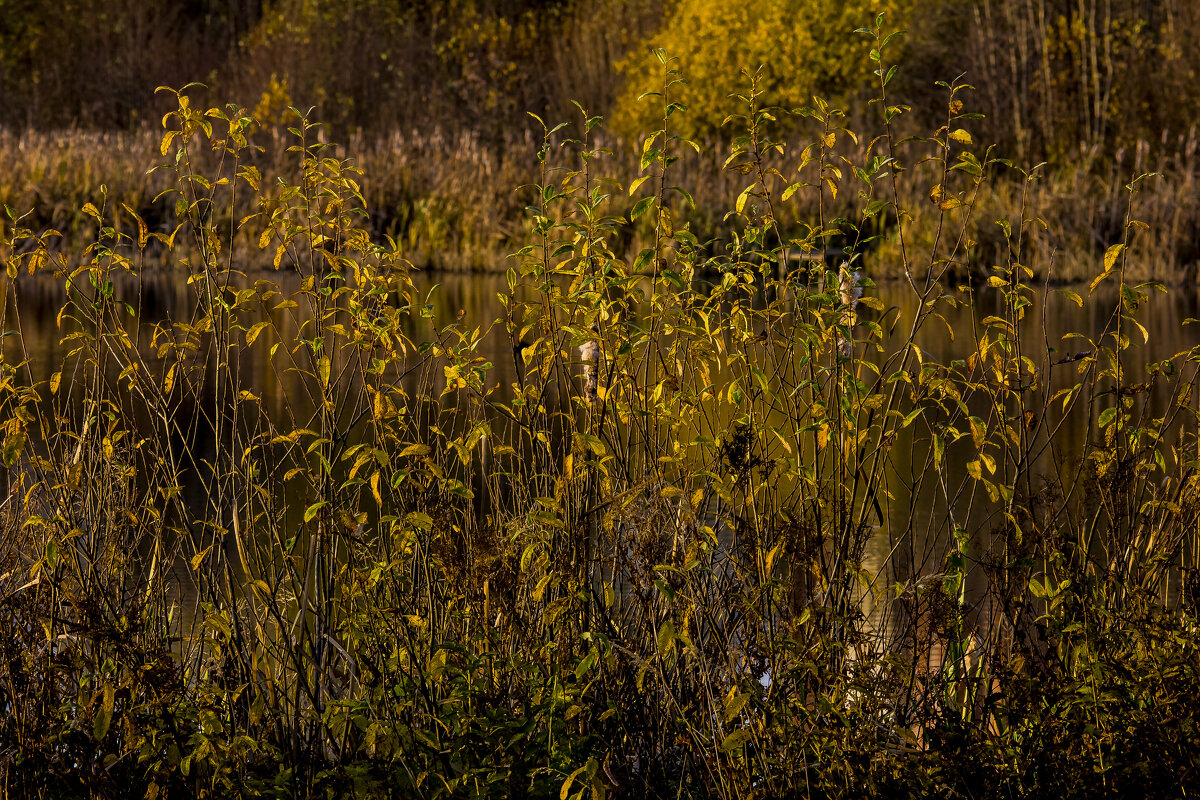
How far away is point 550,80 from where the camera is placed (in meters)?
37.9

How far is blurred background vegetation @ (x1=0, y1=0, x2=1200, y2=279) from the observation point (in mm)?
20062

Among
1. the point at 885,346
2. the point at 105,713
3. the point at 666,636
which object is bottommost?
the point at 885,346

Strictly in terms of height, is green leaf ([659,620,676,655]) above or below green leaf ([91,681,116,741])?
above

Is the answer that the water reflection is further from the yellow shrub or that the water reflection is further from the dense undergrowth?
the yellow shrub

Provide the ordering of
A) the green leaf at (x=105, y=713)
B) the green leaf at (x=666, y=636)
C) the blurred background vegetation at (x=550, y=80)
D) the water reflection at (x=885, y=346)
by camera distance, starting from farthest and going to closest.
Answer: the blurred background vegetation at (x=550, y=80) → the water reflection at (x=885, y=346) → the green leaf at (x=105, y=713) → the green leaf at (x=666, y=636)

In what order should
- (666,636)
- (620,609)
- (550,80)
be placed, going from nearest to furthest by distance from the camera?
(666,636) → (620,609) → (550,80)

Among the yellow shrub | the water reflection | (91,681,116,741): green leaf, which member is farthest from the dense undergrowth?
the yellow shrub

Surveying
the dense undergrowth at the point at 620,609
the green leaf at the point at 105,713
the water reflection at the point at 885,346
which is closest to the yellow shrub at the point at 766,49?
the water reflection at the point at 885,346

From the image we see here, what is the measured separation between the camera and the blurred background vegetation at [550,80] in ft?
65.8

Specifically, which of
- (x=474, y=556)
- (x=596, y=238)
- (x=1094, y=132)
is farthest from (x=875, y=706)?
(x=1094, y=132)

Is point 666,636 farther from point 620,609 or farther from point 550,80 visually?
point 550,80

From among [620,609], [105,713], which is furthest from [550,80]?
[105,713]

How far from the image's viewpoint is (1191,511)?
11.2 feet

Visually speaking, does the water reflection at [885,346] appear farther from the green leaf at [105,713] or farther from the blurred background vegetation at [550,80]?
the blurred background vegetation at [550,80]
